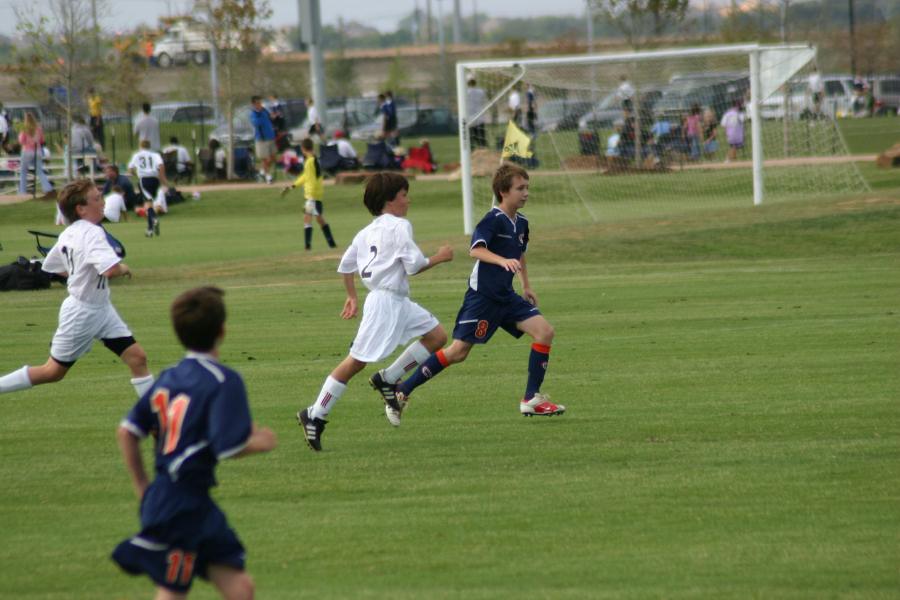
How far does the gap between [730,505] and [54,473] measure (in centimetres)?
417

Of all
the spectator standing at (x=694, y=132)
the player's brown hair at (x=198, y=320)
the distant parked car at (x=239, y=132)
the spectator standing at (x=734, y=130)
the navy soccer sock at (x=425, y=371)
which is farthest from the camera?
the distant parked car at (x=239, y=132)

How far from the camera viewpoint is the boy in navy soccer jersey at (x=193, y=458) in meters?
4.79

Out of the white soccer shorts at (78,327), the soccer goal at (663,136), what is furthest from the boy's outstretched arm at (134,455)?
the soccer goal at (663,136)

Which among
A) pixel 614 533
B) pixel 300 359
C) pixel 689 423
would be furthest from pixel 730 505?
pixel 300 359

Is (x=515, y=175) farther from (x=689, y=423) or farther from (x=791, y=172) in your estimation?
(x=791, y=172)

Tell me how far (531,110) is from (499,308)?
23631 millimetres

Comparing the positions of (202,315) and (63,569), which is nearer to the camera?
(202,315)

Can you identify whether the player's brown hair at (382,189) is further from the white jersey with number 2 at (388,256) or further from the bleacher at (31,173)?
the bleacher at (31,173)

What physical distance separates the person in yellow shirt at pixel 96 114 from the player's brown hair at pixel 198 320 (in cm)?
4166

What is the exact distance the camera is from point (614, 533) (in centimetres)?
684

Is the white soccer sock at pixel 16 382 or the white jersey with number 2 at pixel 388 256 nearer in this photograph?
the white jersey with number 2 at pixel 388 256

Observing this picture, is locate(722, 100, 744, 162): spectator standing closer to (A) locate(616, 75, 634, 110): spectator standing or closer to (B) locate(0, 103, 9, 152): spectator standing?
(A) locate(616, 75, 634, 110): spectator standing

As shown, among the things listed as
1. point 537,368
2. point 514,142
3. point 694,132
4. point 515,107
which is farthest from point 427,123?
point 537,368

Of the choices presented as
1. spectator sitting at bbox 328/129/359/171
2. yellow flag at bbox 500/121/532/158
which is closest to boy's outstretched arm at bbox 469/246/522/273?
yellow flag at bbox 500/121/532/158
